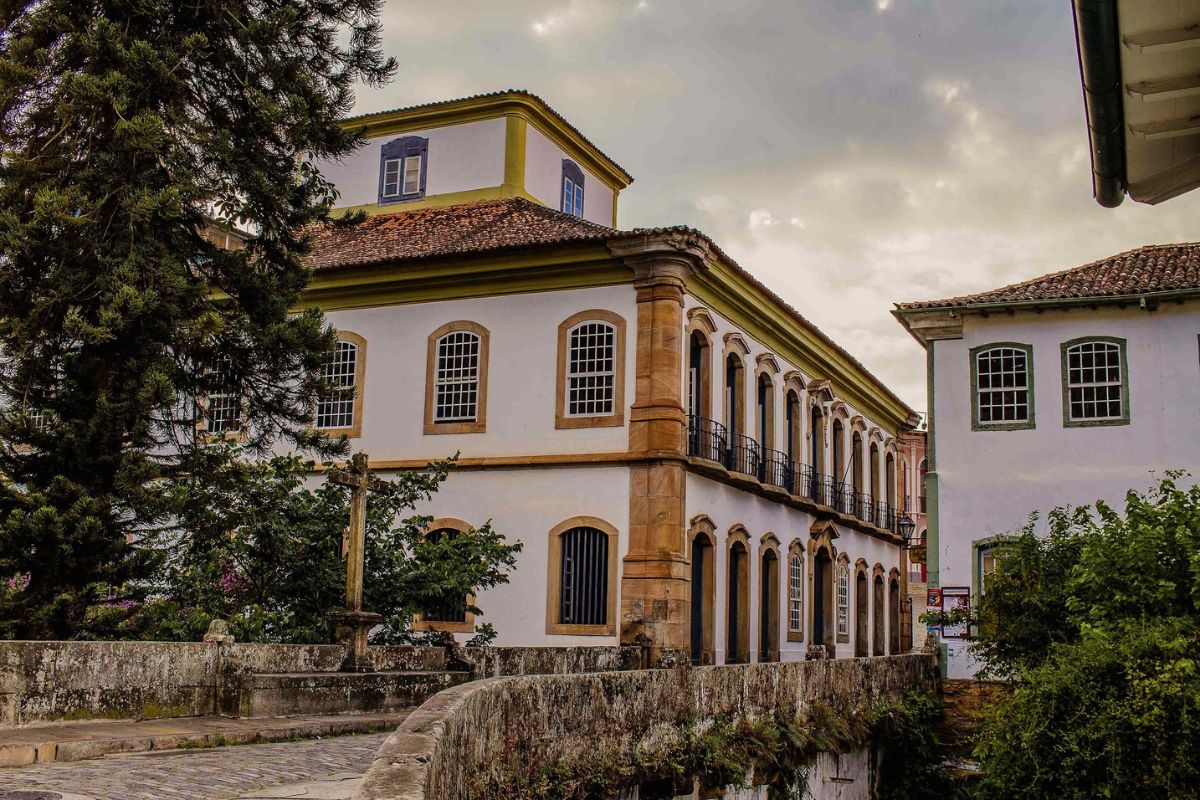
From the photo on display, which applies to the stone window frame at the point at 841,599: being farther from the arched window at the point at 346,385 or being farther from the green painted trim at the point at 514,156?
the arched window at the point at 346,385

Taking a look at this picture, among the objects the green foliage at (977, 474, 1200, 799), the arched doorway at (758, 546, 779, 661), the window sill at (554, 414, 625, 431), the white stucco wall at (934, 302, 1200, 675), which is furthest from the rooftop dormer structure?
the green foliage at (977, 474, 1200, 799)

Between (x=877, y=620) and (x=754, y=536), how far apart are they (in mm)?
10859

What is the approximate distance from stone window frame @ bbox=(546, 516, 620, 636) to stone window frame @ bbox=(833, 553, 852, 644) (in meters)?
10.3

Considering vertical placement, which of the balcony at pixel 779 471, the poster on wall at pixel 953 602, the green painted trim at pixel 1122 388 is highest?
the green painted trim at pixel 1122 388

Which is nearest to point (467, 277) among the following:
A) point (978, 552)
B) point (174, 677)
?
point (978, 552)

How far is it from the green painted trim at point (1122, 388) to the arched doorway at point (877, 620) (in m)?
13.5

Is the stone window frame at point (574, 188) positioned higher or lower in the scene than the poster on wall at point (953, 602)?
higher

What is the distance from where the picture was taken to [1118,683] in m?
13.2

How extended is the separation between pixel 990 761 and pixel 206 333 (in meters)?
9.73

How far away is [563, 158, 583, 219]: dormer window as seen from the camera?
91.0ft

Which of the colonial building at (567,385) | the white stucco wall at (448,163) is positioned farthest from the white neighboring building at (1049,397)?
the white stucco wall at (448,163)

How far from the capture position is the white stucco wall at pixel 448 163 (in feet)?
84.8

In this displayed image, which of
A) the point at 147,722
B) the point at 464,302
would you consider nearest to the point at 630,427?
the point at 464,302

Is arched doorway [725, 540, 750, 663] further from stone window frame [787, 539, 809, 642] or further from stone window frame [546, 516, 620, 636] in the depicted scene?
stone window frame [546, 516, 620, 636]
